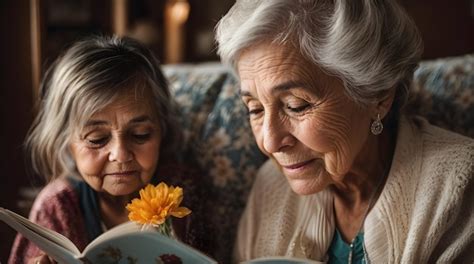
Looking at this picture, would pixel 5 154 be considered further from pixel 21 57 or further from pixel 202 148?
pixel 202 148

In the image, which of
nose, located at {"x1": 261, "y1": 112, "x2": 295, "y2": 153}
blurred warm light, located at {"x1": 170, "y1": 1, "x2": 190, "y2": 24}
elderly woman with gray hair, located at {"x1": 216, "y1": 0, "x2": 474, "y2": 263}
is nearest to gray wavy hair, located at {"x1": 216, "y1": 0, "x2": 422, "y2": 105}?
elderly woman with gray hair, located at {"x1": 216, "y1": 0, "x2": 474, "y2": 263}

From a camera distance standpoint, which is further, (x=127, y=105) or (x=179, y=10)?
(x=179, y=10)

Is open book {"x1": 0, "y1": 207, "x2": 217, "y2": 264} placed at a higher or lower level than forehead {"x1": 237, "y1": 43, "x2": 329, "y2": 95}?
lower

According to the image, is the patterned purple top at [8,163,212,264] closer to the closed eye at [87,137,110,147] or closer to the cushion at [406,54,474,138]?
the closed eye at [87,137,110,147]

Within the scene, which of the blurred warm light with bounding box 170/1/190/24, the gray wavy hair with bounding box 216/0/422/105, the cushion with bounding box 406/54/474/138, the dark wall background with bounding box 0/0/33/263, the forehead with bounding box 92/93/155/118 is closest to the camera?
the gray wavy hair with bounding box 216/0/422/105

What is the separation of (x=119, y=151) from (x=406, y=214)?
0.66 metres

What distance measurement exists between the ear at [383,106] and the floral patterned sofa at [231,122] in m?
0.25

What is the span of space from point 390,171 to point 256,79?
385 millimetres

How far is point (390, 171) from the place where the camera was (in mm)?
1309

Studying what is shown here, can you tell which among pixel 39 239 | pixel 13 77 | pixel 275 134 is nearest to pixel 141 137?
pixel 275 134

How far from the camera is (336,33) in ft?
3.84

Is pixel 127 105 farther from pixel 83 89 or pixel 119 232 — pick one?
pixel 119 232

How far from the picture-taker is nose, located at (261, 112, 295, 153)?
3.99 ft

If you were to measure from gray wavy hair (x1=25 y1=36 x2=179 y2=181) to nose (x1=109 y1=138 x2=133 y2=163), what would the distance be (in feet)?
0.28
